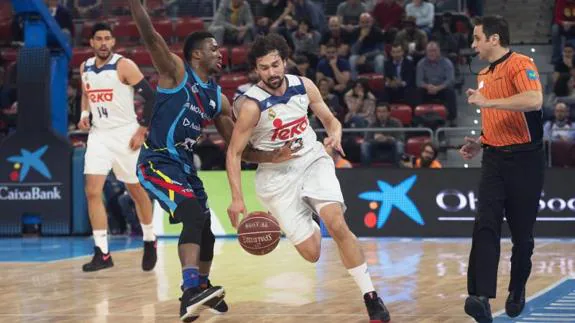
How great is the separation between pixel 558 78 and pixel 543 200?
320cm

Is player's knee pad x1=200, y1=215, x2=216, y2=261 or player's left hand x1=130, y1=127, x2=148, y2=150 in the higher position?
player's knee pad x1=200, y1=215, x2=216, y2=261

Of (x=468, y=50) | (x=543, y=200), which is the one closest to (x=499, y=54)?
(x=543, y=200)

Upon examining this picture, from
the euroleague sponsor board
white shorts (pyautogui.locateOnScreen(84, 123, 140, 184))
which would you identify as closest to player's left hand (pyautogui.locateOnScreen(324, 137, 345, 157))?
white shorts (pyautogui.locateOnScreen(84, 123, 140, 184))

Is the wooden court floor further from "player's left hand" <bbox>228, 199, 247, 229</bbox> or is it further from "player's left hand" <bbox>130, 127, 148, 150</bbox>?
"player's left hand" <bbox>130, 127, 148, 150</bbox>

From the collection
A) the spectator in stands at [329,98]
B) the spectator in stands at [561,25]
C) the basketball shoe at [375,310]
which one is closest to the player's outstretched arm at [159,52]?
the basketball shoe at [375,310]

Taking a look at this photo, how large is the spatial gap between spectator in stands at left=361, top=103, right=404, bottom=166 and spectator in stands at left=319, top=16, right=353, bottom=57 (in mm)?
2365

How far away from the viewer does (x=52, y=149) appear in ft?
55.1

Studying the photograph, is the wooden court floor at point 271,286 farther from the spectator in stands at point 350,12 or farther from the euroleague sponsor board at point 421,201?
→ the spectator in stands at point 350,12

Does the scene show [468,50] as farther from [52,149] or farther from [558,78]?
[52,149]

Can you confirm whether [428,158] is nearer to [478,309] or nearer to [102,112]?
[102,112]

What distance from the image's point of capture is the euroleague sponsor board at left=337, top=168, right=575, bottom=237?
1568cm

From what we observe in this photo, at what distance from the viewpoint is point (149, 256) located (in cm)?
1184

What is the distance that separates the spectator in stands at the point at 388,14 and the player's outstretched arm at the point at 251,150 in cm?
1242

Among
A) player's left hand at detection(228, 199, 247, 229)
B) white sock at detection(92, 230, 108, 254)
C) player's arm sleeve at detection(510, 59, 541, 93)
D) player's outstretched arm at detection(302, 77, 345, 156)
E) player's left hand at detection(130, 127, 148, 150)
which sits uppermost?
player's arm sleeve at detection(510, 59, 541, 93)
